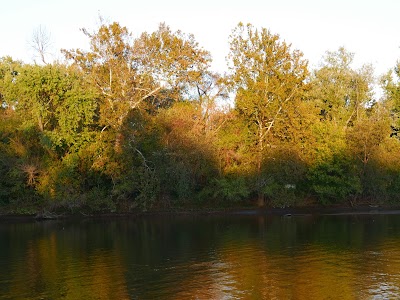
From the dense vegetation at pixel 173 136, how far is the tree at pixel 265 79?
16cm

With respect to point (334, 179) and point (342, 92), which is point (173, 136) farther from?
point (342, 92)

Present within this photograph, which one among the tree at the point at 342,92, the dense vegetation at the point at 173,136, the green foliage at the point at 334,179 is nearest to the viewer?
the dense vegetation at the point at 173,136

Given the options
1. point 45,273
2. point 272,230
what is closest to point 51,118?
point 272,230

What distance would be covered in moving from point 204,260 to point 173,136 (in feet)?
110

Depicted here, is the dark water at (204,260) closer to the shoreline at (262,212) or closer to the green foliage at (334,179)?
the shoreline at (262,212)

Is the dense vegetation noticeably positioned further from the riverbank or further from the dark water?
the dark water

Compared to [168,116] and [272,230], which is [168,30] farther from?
[272,230]

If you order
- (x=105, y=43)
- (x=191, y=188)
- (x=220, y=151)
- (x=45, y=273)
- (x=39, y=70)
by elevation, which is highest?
(x=105, y=43)

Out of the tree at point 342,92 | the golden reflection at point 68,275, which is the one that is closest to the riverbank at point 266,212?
the tree at point 342,92

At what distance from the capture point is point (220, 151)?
73.4 m

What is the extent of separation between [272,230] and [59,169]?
26.4 m

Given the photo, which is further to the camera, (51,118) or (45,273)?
(51,118)

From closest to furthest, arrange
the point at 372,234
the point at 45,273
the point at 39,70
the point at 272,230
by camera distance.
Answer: the point at 45,273, the point at 372,234, the point at 272,230, the point at 39,70

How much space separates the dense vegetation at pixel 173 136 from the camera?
65375 millimetres
